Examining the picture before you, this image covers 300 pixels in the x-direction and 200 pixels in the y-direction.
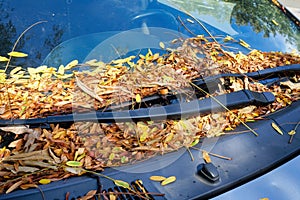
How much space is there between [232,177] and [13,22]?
132cm

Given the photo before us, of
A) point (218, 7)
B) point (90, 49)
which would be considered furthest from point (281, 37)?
point (90, 49)

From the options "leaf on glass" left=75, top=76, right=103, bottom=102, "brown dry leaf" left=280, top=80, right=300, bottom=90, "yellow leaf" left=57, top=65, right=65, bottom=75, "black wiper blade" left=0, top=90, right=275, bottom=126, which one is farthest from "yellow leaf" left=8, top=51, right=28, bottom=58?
"brown dry leaf" left=280, top=80, right=300, bottom=90

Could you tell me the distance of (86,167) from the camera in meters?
1.46

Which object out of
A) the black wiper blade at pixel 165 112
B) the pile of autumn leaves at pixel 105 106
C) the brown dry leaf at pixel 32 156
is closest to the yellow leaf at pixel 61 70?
the pile of autumn leaves at pixel 105 106

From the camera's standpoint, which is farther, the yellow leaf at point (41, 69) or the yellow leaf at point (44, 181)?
the yellow leaf at point (41, 69)

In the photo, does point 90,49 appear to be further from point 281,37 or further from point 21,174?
point 281,37

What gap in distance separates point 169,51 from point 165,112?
0.58 m

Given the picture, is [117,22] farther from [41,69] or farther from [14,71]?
[14,71]

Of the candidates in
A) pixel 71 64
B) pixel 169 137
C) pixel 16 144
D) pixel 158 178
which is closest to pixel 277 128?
pixel 169 137

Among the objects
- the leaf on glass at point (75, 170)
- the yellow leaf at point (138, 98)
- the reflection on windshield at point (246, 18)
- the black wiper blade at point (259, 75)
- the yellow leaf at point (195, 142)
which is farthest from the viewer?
the reflection on windshield at point (246, 18)

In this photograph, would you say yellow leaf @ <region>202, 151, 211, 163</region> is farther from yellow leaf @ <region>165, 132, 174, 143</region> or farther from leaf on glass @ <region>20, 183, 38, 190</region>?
leaf on glass @ <region>20, 183, 38, 190</region>

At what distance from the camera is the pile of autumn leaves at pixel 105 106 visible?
1.48 m

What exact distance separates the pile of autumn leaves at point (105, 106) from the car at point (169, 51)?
39 millimetres

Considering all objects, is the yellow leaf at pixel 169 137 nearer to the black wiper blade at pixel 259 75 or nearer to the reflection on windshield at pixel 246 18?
the black wiper blade at pixel 259 75
